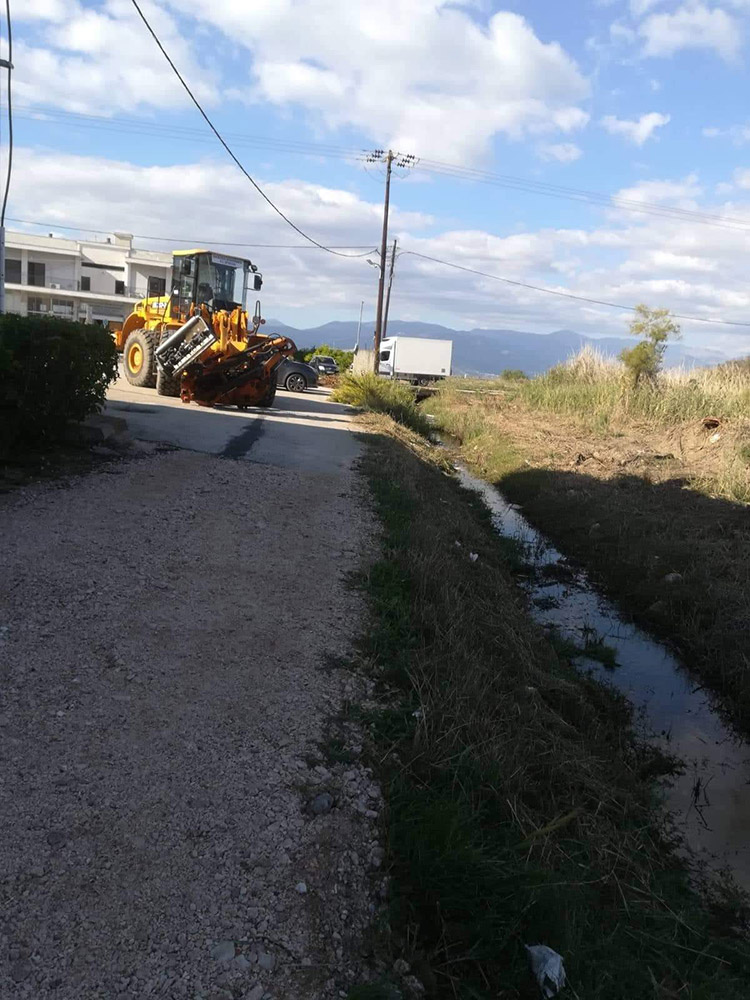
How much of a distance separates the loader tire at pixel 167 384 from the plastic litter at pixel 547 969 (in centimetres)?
1627

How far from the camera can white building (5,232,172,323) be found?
60.8 m

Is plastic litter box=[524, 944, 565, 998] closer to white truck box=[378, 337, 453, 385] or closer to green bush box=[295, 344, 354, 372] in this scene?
white truck box=[378, 337, 453, 385]

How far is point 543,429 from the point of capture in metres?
22.3

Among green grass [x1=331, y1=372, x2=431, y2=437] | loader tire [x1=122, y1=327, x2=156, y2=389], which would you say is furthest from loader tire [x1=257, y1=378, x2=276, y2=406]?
green grass [x1=331, y1=372, x2=431, y2=437]

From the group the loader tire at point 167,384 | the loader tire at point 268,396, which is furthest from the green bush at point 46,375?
the loader tire at point 268,396

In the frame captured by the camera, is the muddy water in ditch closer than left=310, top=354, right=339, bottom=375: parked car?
Yes

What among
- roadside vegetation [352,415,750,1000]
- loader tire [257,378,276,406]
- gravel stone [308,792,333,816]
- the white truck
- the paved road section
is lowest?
roadside vegetation [352,415,750,1000]

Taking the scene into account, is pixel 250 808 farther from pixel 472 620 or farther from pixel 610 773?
pixel 472 620

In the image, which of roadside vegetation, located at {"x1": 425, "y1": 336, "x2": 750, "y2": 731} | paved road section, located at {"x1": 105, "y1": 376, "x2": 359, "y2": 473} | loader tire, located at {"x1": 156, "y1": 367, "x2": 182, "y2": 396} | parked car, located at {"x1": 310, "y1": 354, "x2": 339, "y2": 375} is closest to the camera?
roadside vegetation, located at {"x1": 425, "y1": 336, "x2": 750, "y2": 731}

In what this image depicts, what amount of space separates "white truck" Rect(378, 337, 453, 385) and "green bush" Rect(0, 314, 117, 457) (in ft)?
123

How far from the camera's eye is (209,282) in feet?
63.4

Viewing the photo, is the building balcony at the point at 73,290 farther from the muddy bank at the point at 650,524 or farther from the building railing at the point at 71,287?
the muddy bank at the point at 650,524

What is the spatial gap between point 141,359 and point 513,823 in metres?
17.6

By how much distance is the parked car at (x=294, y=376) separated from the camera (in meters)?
29.9
